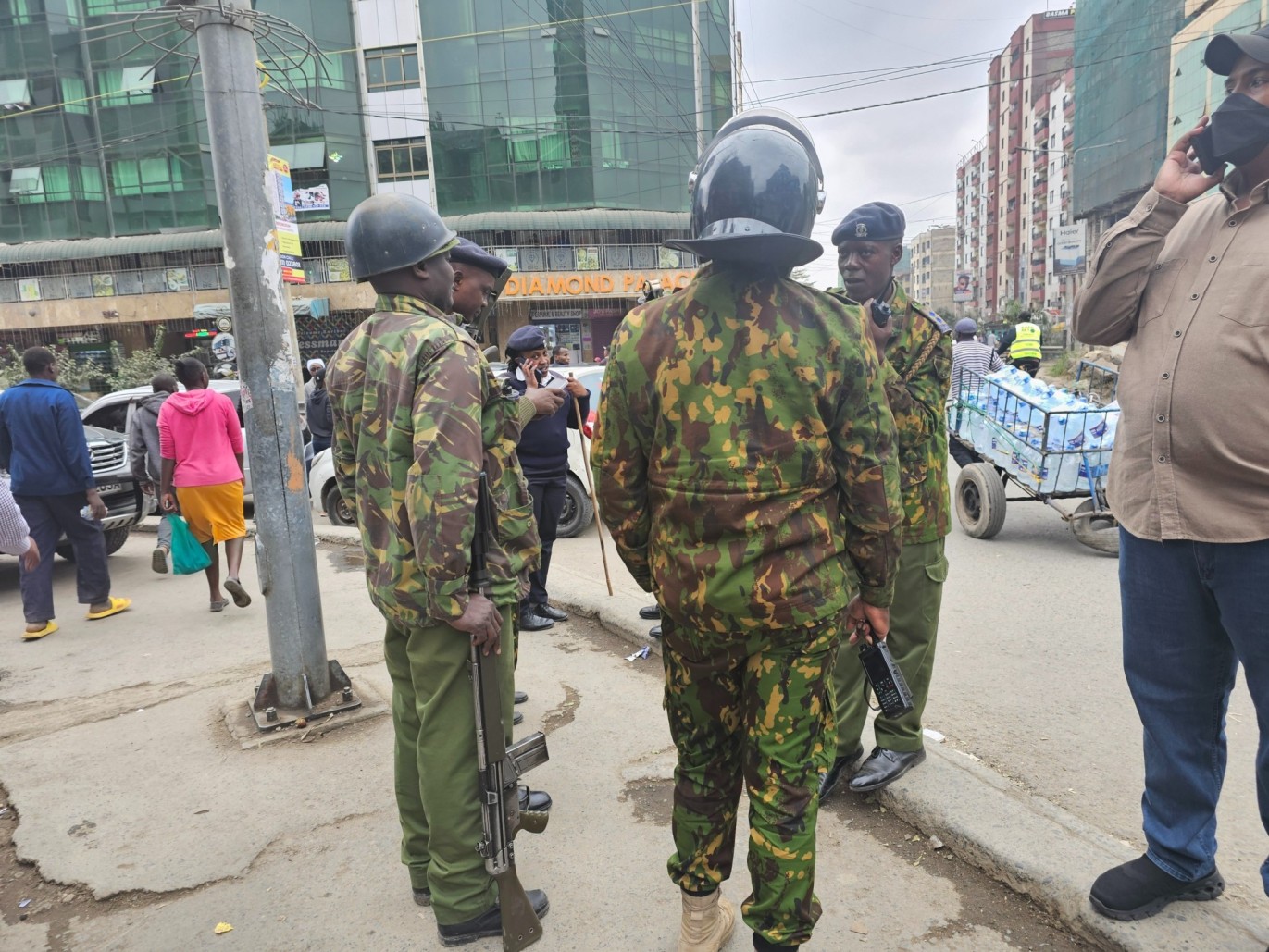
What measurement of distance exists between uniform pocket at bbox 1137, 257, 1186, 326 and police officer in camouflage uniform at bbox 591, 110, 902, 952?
2.60 feet

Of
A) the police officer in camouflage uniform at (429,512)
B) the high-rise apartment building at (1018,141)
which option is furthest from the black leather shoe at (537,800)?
the high-rise apartment building at (1018,141)

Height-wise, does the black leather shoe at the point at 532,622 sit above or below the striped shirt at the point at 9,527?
below

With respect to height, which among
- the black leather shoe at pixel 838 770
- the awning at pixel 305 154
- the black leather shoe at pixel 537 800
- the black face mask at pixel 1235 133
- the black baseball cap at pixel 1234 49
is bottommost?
the black leather shoe at pixel 537 800

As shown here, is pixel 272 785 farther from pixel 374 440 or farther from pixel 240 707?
pixel 374 440

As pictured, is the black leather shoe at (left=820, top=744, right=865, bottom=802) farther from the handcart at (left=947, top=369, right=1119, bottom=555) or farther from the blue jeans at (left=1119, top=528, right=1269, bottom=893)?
the handcart at (left=947, top=369, right=1119, bottom=555)

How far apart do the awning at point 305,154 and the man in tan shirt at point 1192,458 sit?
34806mm

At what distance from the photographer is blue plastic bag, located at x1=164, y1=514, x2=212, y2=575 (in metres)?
5.84

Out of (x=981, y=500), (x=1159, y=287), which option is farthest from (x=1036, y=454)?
(x=1159, y=287)

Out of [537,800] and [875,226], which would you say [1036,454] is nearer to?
[875,226]

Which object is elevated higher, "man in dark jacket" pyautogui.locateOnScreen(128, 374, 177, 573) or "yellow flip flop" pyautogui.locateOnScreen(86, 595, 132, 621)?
"man in dark jacket" pyautogui.locateOnScreen(128, 374, 177, 573)

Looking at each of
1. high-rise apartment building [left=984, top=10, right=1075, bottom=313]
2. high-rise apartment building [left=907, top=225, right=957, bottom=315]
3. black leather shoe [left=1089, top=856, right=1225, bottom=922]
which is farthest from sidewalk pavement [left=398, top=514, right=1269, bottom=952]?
high-rise apartment building [left=907, top=225, right=957, bottom=315]

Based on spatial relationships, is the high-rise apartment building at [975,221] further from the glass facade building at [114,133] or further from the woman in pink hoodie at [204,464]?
the woman in pink hoodie at [204,464]

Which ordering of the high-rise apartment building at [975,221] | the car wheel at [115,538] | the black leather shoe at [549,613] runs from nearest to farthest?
the black leather shoe at [549,613]
the car wheel at [115,538]
the high-rise apartment building at [975,221]

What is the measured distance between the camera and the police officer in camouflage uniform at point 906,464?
279cm
